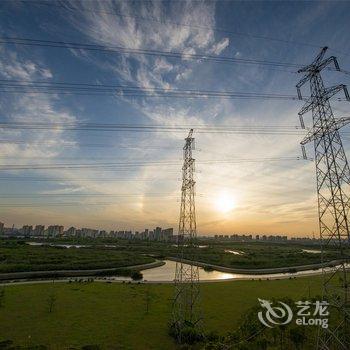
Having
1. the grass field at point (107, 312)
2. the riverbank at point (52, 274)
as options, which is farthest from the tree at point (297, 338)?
the riverbank at point (52, 274)

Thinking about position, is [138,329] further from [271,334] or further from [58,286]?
[58,286]

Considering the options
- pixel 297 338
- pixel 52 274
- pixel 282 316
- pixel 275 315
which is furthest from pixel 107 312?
pixel 52 274

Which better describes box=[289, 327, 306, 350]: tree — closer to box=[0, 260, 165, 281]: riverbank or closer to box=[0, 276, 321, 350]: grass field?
box=[0, 276, 321, 350]: grass field

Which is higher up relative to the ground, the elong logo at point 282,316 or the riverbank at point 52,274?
the riverbank at point 52,274

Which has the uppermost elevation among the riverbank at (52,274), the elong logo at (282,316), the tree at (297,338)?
the riverbank at (52,274)

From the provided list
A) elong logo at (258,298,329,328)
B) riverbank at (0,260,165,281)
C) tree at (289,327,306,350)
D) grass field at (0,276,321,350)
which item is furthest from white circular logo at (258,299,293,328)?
riverbank at (0,260,165,281)

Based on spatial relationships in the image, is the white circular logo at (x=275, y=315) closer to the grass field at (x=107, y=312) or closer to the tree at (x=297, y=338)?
the tree at (x=297, y=338)

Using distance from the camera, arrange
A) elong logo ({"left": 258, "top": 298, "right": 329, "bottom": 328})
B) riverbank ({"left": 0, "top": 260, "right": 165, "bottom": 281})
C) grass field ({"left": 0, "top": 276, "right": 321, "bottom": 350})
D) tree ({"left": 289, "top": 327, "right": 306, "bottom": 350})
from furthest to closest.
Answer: riverbank ({"left": 0, "top": 260, "right": 165, "bottom": 281}), elong logo ({"left": 258, "top": 298, "right": 329, "bottom": 328}), grass field ({"left": 0, "top": 276, "right": 321, "bottom": 350}), tree ({"left": 289, "top": 327, "right": 306, "bottom": 350})

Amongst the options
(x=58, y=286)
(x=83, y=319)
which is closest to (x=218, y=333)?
(x=83, y=319)
